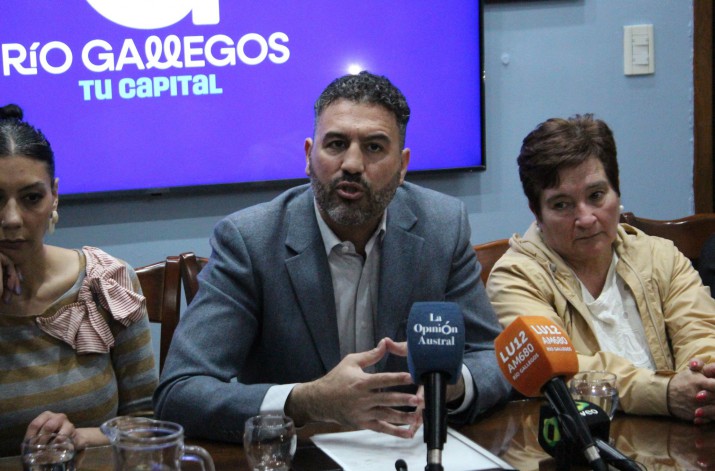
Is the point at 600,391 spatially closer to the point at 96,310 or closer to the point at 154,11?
the point at 96,310

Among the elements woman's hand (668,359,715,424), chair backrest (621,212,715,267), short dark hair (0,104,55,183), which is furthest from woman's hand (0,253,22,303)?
chair backrest (621,212,715,267)

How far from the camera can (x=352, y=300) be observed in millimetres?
2221

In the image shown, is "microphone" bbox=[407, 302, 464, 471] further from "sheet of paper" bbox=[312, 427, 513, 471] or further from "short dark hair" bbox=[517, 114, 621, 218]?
"short dark hair" bbox=[517, 114, 621, 218]

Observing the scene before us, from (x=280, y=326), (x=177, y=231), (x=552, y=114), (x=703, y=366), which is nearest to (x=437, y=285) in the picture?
(x=280, y=326)

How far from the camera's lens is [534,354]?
148cm

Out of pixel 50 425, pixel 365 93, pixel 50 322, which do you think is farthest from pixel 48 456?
pixel 365 93

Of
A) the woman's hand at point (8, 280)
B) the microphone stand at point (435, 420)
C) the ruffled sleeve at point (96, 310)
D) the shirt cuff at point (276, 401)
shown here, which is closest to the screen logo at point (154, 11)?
the ruffled sleeve at point (96, 310)

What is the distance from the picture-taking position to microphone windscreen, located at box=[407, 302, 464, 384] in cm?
138

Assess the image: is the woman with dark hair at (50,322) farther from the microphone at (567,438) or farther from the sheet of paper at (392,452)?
the microphone at (567,438)

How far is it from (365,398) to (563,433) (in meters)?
0.36

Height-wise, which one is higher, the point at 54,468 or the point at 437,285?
the point at 437,285

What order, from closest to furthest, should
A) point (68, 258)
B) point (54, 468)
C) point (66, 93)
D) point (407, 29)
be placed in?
1. point (54, 468)
2. point (68, 258)
3. point (66, 93)
4. point (407, 29)

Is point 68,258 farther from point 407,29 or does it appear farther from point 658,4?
point 658,4

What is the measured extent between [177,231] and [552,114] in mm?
1546
